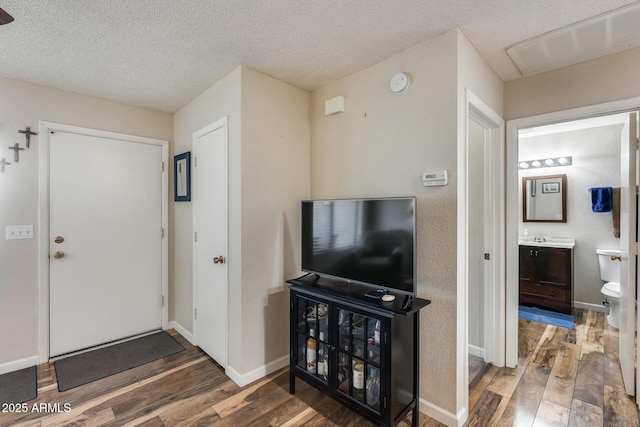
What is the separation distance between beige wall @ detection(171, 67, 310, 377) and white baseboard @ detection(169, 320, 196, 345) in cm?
80

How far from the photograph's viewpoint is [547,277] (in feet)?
12.4

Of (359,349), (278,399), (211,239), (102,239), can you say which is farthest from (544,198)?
(102,239)

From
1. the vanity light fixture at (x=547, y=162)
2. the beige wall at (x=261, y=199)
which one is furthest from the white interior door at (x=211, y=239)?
the vanity light fixture at (x=547, y=162)

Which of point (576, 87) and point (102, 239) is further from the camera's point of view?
point (102, 239)

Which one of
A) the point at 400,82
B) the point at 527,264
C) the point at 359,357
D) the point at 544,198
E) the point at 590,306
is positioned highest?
the point at 400,82

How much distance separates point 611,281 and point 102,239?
17.8 feet

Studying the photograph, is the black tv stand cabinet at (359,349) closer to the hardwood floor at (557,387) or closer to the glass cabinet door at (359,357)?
the glass cabinet door at (359,357)

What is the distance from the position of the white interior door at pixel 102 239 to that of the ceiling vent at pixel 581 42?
3.34 meters

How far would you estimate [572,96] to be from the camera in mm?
2156

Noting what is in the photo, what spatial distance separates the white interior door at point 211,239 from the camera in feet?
8.02

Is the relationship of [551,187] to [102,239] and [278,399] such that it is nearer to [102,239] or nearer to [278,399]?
[278,399]

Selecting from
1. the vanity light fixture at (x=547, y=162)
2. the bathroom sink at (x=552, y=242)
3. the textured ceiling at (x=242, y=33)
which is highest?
the textured ceiling at (x=242, y=33)

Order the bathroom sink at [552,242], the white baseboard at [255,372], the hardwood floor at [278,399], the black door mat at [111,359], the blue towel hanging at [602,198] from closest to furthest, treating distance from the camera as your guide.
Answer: the hardwood floor at [278,399]
the white baseboard at [255,372]
the black door mat at [111,359]
the blue towel hanging at [602,198]
the bathroom sink at [552,242]

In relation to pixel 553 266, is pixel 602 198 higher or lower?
higher
